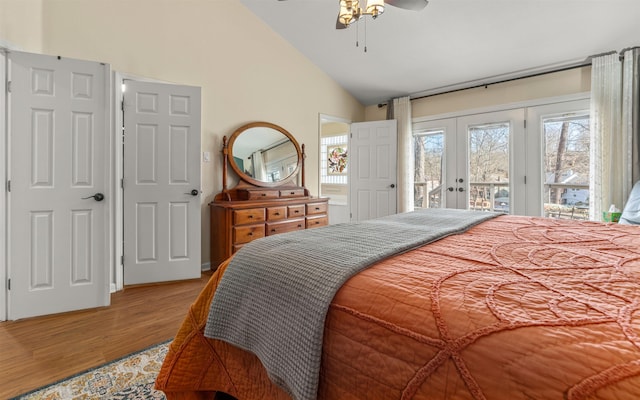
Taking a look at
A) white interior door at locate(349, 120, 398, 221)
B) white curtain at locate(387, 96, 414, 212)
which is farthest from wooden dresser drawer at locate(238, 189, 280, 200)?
white curtain at locate(387, 96, 414, 212)

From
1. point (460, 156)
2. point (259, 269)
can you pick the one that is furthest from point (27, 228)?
point (460, 156)

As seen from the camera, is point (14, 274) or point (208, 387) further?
point (14, 274)

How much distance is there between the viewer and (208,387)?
1161 millimetres

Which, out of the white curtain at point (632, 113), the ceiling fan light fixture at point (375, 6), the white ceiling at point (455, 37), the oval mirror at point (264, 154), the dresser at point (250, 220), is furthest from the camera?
the oval mirror at point (264, 154)

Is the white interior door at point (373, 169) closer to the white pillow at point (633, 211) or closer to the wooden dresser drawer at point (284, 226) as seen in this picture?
the wooden dresser drawer at point (284, 226)

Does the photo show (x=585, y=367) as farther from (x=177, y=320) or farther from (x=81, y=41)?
(x=81, y=41)

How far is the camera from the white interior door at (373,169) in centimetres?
482

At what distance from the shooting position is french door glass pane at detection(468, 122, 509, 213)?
13.2 feet

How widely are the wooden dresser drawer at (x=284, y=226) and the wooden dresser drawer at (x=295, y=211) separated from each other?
63mm

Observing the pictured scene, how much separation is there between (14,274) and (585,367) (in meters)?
3.13

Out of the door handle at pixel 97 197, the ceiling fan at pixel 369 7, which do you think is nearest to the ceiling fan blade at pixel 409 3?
the ceiling fan at pixel 369 7

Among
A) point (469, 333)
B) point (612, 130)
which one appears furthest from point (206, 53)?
point (612, 130)

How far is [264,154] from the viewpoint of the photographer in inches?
157

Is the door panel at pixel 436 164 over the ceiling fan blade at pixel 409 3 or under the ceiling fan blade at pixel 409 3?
under
